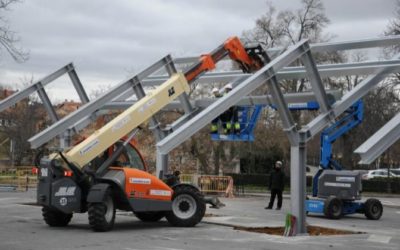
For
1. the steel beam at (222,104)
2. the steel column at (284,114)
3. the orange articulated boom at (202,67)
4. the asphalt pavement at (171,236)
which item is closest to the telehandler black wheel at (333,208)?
the asphalt pavement at (171,236)

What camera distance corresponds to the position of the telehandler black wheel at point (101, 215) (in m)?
14.5

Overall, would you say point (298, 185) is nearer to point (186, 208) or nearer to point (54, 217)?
point (186, 208)

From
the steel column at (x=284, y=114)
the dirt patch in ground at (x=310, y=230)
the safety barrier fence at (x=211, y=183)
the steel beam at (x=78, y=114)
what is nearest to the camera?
the steel column at (x=284, y=114)

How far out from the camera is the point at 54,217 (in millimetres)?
15859

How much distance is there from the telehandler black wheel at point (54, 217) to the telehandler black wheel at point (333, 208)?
9230 mm

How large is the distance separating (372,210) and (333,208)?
6.03 feet

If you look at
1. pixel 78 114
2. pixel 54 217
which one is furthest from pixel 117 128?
pixel 54 217

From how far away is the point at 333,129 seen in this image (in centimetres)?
2123

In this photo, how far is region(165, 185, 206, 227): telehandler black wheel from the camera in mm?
16281

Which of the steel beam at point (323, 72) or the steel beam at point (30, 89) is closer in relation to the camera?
the steel beam at point (323, 72)

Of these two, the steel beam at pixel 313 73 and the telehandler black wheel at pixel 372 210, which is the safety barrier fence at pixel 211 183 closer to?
the telehandler black wheel at pixel 372 210

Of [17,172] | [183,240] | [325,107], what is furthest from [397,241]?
[17,172]

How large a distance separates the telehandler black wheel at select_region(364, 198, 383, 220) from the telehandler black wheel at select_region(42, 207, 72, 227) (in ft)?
36.5

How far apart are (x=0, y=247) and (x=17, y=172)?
31.5m
